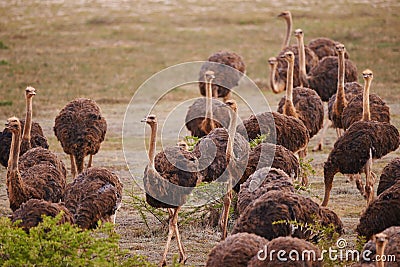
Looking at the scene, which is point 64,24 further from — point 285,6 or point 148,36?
point 285,6

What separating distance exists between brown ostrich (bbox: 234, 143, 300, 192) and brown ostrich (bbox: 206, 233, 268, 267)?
2.69 meters

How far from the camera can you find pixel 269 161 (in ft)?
31.8

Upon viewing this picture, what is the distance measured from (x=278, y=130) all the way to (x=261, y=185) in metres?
2.54

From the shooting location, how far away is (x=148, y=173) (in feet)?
29.1

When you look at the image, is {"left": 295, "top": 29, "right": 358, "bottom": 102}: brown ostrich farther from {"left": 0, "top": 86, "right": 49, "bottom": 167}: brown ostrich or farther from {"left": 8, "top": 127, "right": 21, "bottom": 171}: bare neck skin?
{"left": 8, "top": 127, "right": 21, "bottom": 171}: bare neck skin

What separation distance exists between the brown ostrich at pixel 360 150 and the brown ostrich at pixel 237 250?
350 cm

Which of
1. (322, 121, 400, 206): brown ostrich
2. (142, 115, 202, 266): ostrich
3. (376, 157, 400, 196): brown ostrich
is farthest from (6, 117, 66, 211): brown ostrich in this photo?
(376, 157, 400, 196): brown ostrich

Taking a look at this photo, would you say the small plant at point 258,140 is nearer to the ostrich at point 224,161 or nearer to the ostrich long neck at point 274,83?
the ostrich at point 224,161

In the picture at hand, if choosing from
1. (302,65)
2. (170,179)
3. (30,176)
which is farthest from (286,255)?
(302,65)

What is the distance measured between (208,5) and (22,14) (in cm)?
756

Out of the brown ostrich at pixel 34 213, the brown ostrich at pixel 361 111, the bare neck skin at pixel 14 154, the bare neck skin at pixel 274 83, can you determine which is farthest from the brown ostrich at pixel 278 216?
the bare neck skin at pixel 274 83

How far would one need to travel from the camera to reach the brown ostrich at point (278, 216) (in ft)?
24.6

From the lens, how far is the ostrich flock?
7523 millimetres

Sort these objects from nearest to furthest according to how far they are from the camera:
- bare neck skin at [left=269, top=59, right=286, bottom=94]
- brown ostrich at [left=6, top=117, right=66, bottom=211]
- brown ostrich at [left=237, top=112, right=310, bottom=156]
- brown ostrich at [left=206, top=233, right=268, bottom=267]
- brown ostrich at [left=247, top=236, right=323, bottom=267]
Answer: brown ostrich at [left=247, top=236, right=323, bottom=267] < brown ostrich at [left=206, top=233, right=268, bottom=267] < brown ostrich at [left=6, top=117, right=66, bottom=211] < brown ostrich at [left=237, top=112, right=310, bottom=156] < bare neck skin at [left=269, top=59, right=286, bottom=94]
